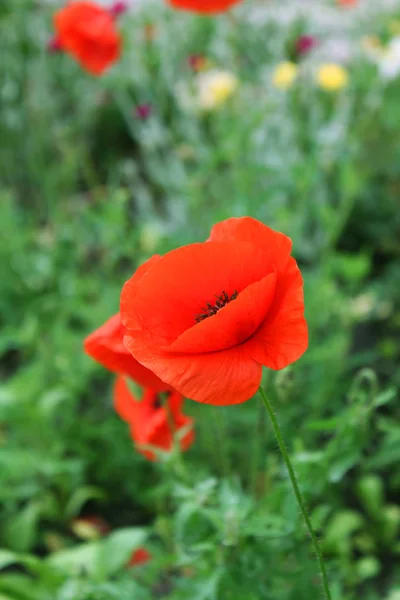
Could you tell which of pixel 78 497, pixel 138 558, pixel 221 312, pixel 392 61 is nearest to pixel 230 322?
pixel 221 312

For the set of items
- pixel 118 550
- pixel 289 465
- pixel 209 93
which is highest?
pixel 209 93

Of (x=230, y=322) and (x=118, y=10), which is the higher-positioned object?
(x=118, y=10)

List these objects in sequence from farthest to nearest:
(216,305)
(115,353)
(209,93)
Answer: (209,93) → (115,353) → (216,305)

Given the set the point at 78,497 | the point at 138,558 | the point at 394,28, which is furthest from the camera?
the point at 394,28

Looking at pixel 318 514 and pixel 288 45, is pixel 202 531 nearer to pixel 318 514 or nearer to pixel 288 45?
pixel 318 514

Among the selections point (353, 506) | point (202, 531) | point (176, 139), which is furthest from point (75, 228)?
point (202, 531)

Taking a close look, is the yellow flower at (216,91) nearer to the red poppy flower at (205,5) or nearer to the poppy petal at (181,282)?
the red poppy flower at (205,5)

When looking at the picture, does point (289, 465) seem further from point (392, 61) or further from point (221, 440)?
point (392, 61)

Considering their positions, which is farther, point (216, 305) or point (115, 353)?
point (115, 353)
